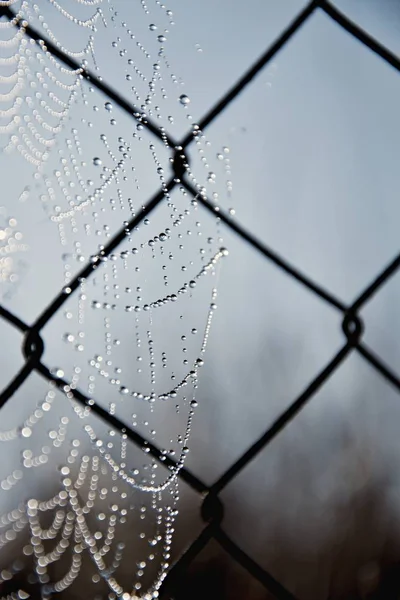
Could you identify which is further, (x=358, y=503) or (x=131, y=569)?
(x=358, y=503)

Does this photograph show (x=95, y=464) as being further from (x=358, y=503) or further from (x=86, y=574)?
(x=358, y=503)

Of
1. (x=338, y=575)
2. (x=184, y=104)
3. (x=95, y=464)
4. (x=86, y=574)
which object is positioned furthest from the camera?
(x=338, y=575)

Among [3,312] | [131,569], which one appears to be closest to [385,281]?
[3,312]

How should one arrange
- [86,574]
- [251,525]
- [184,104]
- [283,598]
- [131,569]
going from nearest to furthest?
[283,598]
[184,104]
[86,574]
[131,569]
[251,525]

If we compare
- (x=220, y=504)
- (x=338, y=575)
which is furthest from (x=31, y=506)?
(x=338, y=575)

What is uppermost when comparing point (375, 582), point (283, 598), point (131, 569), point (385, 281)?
point (385, 281)

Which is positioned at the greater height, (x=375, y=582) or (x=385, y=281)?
(x=385, y=281)
